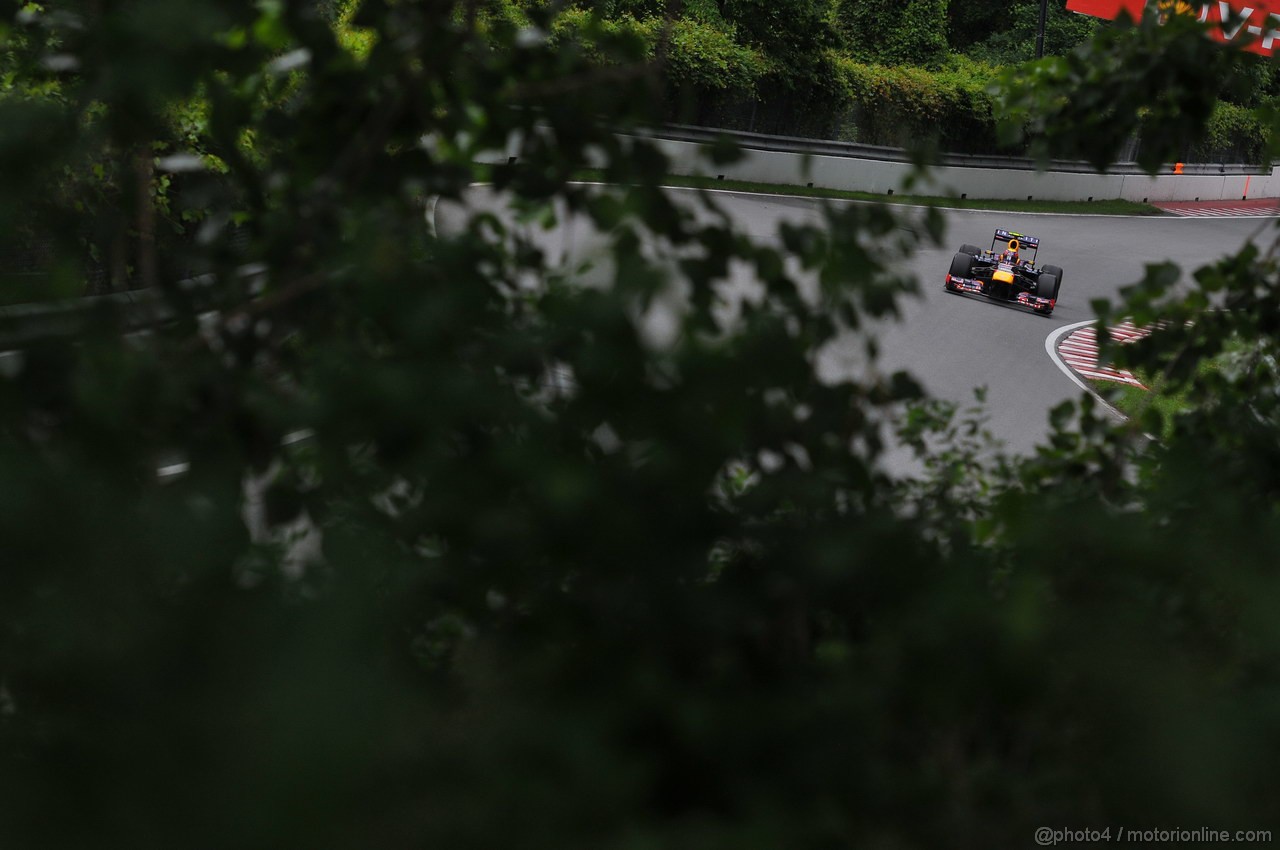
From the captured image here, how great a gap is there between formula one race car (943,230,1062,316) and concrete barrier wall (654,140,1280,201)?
15.5 feet

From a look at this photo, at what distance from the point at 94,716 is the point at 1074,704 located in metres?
1.07

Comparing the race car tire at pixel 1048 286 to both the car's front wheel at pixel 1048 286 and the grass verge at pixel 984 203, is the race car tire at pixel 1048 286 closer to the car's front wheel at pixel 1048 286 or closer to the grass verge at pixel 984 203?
the car's front wheel at pixel 1048 286

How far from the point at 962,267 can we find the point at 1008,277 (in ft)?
2.45

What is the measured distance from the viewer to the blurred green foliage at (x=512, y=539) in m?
1.08

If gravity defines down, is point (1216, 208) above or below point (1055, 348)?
below

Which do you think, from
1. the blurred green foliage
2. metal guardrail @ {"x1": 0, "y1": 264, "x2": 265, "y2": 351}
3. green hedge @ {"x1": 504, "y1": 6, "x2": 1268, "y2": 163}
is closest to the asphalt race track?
the blurred green foliage

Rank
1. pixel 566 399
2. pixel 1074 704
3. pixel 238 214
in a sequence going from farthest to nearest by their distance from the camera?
pixel 238 214
pixel 566 399
pixel 1074 704

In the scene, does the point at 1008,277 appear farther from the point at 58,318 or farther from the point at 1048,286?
the point at 58,318

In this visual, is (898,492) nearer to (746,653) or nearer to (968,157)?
(746,653)

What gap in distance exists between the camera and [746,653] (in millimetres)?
1565

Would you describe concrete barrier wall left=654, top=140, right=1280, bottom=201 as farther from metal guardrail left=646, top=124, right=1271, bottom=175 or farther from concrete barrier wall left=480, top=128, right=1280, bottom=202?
metal guardrail left=646, top=124, right=1271, bottom=175

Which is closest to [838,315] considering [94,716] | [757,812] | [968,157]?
[757,812]

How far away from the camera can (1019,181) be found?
31906 millimetres

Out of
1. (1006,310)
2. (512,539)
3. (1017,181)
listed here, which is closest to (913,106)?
(1017,181)
